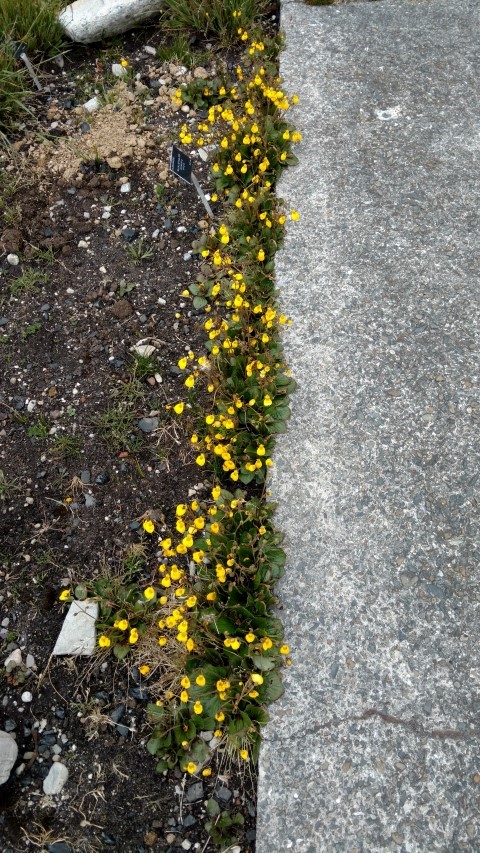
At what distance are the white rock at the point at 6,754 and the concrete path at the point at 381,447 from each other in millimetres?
884

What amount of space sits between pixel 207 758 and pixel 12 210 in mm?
3020

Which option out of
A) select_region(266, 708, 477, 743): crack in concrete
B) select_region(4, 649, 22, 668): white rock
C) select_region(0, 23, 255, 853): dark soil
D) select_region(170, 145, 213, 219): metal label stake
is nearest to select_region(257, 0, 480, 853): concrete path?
select_region(266, 708, 477, 743): crack in concrete

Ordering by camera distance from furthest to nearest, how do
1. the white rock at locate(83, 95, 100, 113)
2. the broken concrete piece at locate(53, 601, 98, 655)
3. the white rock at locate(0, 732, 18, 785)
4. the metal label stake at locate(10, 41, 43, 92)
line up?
the white rock at locate(83, 95, 100, 113), the metal label stake at locate(10, 41, 43, 92), the broken concrete piece at locate(53, 601, 98, 655), the white rock at locate(0, 732, 18, 785)

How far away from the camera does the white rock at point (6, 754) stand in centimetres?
228

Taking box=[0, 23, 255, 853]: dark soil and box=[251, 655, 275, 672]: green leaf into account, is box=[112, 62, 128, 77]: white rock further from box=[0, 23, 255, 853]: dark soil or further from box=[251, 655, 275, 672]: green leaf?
box=[251, 655, 275, 672]: green leaf

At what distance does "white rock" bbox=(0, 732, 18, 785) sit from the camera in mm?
2275

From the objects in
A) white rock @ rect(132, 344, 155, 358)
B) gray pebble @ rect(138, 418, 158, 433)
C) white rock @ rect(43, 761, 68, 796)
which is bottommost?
white rock @ rect(43, 761, 68, 796)

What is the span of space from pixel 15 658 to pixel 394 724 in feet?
4.71

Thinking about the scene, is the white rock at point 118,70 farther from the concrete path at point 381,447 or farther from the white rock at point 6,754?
the white rock at point 6,754

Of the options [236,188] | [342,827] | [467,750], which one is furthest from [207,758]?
[236,188]

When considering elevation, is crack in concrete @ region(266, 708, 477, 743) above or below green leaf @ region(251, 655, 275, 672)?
below

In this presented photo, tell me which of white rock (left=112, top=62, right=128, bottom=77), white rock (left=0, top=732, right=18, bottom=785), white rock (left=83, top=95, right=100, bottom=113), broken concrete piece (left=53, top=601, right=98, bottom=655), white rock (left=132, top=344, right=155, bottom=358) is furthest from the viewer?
white rock (left=112, top=62, right=128, bottom=77)

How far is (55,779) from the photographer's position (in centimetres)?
231

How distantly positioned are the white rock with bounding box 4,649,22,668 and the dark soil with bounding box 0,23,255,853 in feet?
0.07
